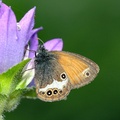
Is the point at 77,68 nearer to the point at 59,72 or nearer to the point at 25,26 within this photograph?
the point at 59,72

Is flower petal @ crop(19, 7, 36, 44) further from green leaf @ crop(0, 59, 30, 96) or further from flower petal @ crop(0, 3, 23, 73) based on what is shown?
green leaf @ crop(0, 59, 30, 96)

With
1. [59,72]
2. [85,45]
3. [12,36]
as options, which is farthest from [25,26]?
[85,45]

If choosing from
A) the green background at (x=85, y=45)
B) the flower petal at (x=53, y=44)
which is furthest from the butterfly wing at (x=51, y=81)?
the green background at (x=85, y=45)

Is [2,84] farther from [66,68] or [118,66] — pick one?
[118,66]

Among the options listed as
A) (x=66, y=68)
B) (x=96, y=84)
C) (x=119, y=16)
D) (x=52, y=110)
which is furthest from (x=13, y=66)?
(x=119, y=16)

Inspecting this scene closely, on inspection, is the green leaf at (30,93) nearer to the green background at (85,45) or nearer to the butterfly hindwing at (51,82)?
the butterfly hindwing at (51,82)
